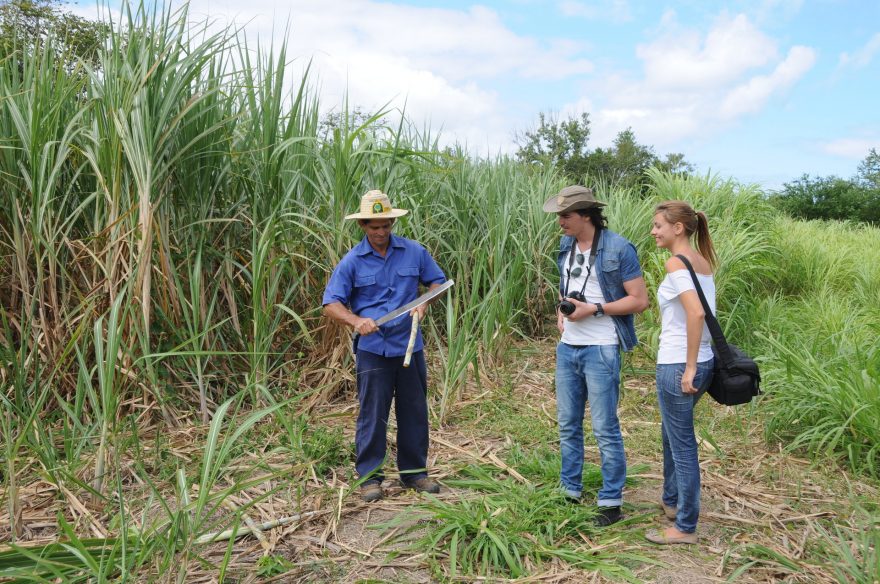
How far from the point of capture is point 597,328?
2.83 metres

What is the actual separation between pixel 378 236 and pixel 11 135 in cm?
214

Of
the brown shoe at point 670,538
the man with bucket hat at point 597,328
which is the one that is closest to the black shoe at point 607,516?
the man with bucket hat at point 597,328

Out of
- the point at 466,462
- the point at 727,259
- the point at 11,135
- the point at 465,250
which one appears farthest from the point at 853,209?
the point at 11,135

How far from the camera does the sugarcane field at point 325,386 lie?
2535mm

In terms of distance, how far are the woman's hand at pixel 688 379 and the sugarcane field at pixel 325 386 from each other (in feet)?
0.05

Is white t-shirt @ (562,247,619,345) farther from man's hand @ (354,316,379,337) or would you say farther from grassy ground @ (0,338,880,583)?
man's hand @ (354,316,379,337)

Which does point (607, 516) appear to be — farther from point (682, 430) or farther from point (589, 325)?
point (589, 325)

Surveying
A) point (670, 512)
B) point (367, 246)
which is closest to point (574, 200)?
point (367, 246)

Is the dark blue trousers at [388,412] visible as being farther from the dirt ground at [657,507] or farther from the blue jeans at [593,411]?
the blue jeans at [593,411]

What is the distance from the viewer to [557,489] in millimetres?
3008

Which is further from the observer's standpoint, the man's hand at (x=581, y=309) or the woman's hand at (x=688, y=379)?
the man's hand at (x=581, y=309)

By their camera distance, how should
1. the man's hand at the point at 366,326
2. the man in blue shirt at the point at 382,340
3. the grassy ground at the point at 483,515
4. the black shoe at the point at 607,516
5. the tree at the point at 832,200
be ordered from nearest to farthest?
the grassy ground at the point at 483,515 < the black shoe at the point at 607,516 < the man's hand at the point at 366,326 < the man in blue shirt at the point at 382,340 < the tree at the point at 832,200

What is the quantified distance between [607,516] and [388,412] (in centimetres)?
112

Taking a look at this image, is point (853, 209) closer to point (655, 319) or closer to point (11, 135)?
point (655, 319)
